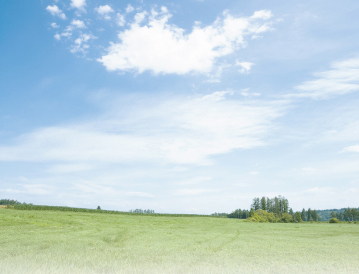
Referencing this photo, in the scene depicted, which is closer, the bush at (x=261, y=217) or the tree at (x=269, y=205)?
the bush at (x=261, y=217)

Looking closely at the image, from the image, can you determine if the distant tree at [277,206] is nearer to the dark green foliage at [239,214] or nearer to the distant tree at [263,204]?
the distant tree at [263,204]

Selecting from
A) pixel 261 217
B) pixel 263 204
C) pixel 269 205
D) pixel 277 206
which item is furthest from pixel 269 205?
pixel 261 217

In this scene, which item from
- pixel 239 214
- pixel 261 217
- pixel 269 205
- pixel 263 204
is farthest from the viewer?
pixel 239 214

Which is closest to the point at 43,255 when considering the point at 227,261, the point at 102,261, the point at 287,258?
the point at 102,261

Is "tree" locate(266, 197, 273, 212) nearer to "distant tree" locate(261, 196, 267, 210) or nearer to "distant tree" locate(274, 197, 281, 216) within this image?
"distant tree" locate(274, 197, 281, 216)

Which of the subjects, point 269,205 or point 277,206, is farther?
point 269,205

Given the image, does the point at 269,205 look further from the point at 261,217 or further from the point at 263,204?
the point at 261,217

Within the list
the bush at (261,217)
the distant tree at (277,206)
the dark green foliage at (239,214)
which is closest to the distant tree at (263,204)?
the distant tree at (277,206)

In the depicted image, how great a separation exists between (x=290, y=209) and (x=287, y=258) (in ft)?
473

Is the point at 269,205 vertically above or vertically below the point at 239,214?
above

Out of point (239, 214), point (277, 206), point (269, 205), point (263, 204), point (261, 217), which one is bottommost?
point (239, 214)

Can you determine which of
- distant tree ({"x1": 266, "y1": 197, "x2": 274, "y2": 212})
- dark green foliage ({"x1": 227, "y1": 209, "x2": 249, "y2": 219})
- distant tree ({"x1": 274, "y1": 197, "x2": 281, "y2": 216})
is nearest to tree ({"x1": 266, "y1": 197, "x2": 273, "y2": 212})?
distant tree ({"x1": 266, "y1": 197, "x2": 274, "y2": 212})

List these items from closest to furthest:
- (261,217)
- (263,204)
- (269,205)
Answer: (261,217)
(263,204)
(269,205)

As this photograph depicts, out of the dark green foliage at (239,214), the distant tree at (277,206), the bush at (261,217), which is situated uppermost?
the distant tree at (277,206)
